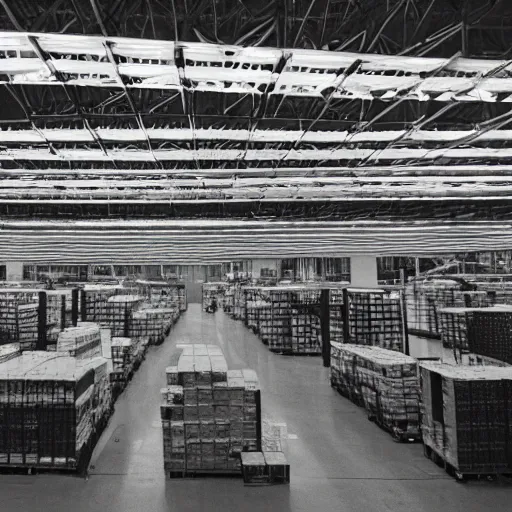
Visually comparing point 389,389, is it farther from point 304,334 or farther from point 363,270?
point 363,270

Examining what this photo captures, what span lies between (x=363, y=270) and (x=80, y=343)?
559 inches

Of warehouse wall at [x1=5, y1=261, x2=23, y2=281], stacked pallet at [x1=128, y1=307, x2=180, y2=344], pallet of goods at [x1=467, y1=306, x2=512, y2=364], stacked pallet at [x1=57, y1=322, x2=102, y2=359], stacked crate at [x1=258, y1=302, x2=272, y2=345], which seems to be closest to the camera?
pallet of goods at [x1=467, y1=306, x2=512, y2=364]

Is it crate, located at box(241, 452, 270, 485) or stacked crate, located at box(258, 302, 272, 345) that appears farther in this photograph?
stacked crate, located at box(258, 302, 272, 345)

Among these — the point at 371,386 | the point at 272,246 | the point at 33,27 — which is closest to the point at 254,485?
the point at 371,386

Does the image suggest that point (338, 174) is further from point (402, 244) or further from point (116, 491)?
point (402, 244)

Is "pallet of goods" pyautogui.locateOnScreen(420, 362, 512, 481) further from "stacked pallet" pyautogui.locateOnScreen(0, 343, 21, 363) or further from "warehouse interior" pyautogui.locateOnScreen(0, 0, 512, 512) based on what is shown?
"stacked pallet" pyautogui.locateOnScreen(0, 343, 21, 363)

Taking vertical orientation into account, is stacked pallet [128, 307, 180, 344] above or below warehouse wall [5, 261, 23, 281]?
below

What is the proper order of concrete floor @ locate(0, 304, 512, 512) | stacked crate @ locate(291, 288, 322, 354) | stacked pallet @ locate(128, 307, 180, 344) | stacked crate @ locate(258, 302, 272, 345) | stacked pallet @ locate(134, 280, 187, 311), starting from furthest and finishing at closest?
stacked pallet @ locate(134, 280, 187, 311), stacked crate @ locate(258, 302, 272, 345), stacked pallet @ locate(128, 307, 180, 344), stacked crate @ locate(291, 288, 322, 354), concrete floor @ locate(0, 304, 512, 512)

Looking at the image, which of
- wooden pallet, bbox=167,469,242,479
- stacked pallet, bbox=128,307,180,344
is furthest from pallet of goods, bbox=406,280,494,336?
wooden pallet, bbox=167,469,242,479

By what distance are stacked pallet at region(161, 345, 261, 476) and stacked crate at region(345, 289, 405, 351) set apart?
23.3 feet

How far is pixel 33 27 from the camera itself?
3852 mm

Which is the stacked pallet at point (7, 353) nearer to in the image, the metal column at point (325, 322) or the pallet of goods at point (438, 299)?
the metal column at point (325, 322)

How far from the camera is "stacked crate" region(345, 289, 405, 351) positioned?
1389cm

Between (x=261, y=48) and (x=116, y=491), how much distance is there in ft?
18.0
